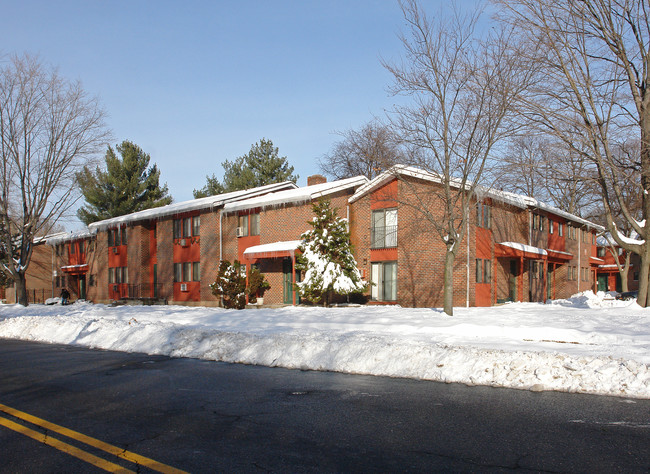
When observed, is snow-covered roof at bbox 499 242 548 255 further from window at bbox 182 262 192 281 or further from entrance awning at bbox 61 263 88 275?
entrance awning at bbox 61 263 88 275

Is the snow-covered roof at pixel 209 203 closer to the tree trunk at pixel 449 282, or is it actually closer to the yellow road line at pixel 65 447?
the tree trunk at pixel 449 282

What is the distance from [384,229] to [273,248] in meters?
5.89

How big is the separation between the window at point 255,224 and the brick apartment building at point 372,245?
2.7 inches

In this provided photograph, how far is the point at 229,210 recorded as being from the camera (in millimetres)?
32219

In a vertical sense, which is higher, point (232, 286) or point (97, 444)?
point (232, 286)

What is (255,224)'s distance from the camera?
104ft

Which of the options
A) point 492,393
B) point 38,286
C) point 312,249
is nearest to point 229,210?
point 312,249

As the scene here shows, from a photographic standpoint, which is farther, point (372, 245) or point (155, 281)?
point (155, 281)

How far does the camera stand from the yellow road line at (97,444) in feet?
14.9

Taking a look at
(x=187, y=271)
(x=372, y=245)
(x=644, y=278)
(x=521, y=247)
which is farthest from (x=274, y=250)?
(x=644, y=278)

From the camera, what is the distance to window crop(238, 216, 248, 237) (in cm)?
3212

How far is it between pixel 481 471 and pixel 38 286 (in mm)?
59800

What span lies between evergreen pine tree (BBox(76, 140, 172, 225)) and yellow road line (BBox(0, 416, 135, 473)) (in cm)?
5279

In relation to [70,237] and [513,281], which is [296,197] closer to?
[513,281]
